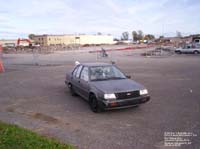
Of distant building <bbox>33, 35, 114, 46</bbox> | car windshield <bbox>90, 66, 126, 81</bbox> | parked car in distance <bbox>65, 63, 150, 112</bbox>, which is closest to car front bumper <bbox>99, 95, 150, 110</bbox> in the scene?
parked car in distance <bbox>65, 63, 150, 112</bbox>

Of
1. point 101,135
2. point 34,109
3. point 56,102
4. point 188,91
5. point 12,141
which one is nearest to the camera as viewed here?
point 12,141

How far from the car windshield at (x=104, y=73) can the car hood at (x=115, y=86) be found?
36 cm

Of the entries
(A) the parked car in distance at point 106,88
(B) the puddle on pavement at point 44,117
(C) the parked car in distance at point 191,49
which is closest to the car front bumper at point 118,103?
(A) the parked car in distance at point 106,88

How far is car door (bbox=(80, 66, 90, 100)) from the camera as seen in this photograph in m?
7.25

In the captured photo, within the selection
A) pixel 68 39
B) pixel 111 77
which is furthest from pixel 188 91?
pixel 68 39

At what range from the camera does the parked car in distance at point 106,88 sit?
6.26 metres

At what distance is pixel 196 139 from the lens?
4.65m

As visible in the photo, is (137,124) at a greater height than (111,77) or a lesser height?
lesser

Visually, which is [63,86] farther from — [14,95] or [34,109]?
[34,109]

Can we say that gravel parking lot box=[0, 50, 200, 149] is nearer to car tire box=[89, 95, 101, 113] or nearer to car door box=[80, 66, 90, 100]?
car tire box=[89, 95, 101, 113]

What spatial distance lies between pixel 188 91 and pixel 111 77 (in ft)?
12.5

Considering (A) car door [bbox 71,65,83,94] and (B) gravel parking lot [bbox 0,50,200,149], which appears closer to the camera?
(B) gravel parking lot [bbox 0,50,200,149]

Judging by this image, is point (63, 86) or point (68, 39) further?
point (68, 39)

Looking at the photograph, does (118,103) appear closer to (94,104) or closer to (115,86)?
(115,86)
